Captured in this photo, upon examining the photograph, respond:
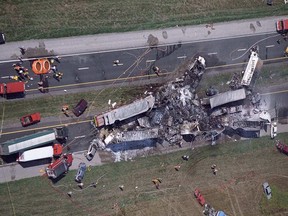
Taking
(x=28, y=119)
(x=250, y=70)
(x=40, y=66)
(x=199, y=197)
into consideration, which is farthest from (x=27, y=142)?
(x=250, y=70)

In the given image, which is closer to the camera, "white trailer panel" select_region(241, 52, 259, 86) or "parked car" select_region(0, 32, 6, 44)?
"parked car" select_region(0, 32, 6, 44)

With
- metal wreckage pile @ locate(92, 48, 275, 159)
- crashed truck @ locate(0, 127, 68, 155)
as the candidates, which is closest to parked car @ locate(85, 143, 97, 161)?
metal wreckage pile @ locate(92, 48, 275, 159)

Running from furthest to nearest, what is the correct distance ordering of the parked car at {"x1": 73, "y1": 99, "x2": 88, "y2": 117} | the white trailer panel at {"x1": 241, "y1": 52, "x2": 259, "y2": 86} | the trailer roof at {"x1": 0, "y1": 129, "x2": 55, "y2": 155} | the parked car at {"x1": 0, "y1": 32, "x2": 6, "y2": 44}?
the white trailer panel at {"x1": 241, "y1": 52, "x2": 259, "y2": 86} < the parked car at {"x1": 73, "y1": 99, "x2": 88, "y2": 117} < the parked car at {"x1": 0, "y1": 32, "x2": 6, "y2": 44} < the trailer roof at {"x1": 0, "y1": 129, "x2": 55, "y2": 155}

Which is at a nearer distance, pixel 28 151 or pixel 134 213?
pixel 28 151

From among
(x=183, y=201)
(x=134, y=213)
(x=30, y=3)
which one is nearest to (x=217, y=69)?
(x=183, y=201)

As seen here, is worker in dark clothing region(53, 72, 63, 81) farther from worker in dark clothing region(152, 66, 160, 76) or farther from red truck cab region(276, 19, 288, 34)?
red truck cab region(276, 19, 288, 34)

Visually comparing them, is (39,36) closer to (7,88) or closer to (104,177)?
(7,88)

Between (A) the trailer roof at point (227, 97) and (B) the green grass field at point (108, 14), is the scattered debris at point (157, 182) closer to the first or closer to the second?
(A) the trailer roof at point (227, 97)
